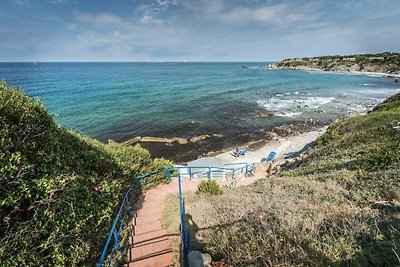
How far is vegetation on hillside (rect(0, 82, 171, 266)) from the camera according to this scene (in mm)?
4176

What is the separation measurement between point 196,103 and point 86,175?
38.3 m

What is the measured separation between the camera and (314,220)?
17.6 ft

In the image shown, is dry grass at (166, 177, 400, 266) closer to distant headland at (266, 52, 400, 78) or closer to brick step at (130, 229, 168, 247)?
brick step at (130, 229, 168, 247)

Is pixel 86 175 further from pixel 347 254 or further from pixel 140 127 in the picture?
pixel 140 127

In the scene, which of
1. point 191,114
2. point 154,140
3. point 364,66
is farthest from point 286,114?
point 364,66

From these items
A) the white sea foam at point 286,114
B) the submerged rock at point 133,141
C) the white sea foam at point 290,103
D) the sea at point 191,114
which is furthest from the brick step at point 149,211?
the white sea foam at point 290,103

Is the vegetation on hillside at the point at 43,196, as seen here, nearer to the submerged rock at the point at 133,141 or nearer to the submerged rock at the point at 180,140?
the submerged rock at the point at 133,141

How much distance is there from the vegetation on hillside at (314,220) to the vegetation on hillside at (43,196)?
8.73ft

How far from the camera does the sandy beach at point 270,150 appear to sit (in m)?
19.9

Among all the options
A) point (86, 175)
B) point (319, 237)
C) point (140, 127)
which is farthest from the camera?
point (140, 127)

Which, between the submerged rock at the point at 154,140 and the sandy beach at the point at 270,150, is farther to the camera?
the submerged rock at the point at 154,140

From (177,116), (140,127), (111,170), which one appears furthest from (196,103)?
(111,170)

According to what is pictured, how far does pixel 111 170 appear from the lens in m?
7.91

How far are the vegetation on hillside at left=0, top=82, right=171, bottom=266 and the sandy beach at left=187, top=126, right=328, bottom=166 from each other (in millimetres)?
13268
